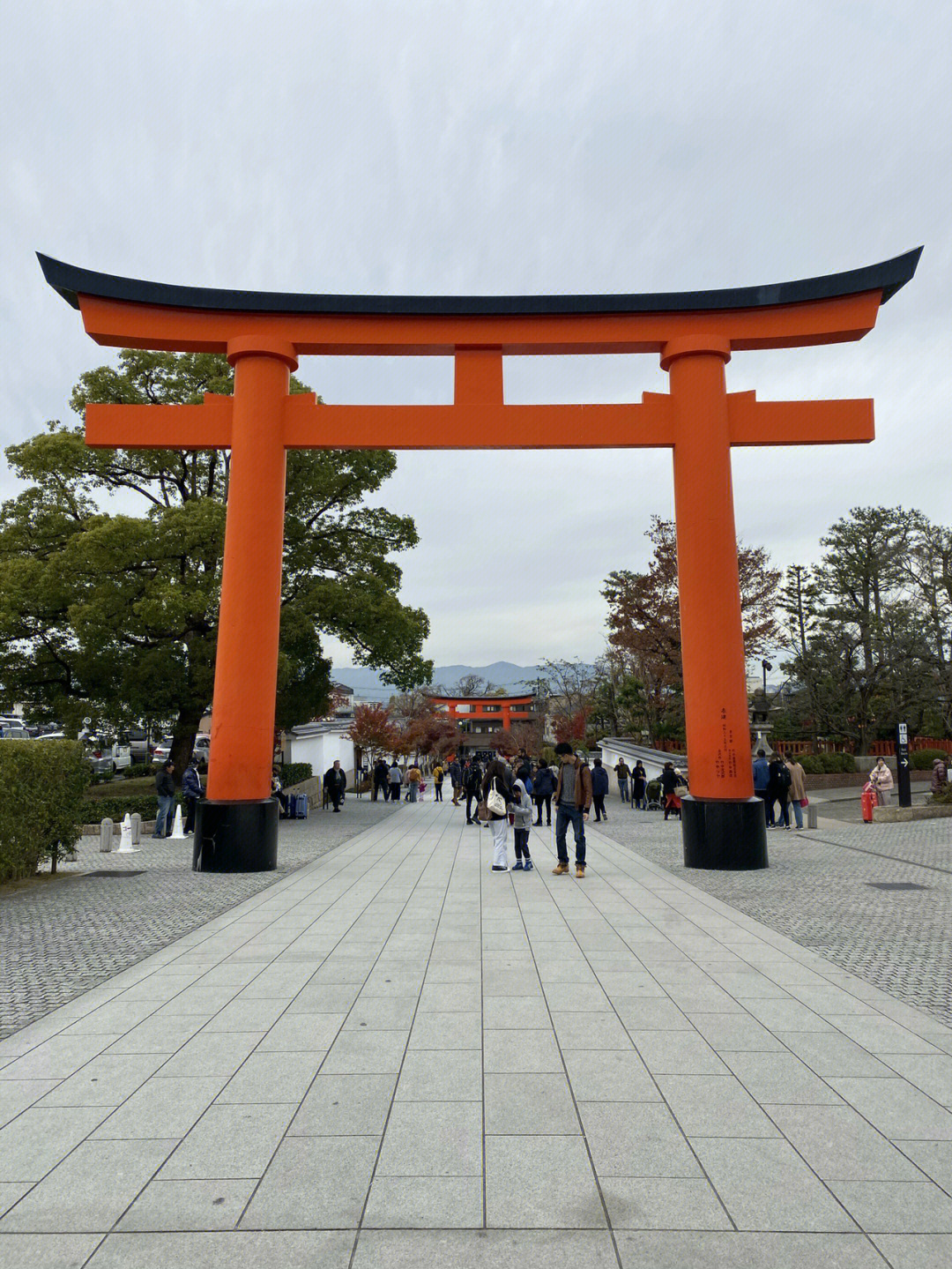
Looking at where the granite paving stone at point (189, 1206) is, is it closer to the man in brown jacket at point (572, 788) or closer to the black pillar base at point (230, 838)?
the man in brown jacket at point (572, 788)

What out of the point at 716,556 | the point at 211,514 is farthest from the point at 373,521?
the point at 716,556

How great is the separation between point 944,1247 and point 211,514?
57.6 feet

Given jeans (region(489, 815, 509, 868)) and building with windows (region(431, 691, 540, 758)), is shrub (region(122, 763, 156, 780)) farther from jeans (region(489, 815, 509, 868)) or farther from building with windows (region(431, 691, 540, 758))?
building with windows (region(431, 691, 540, 758))

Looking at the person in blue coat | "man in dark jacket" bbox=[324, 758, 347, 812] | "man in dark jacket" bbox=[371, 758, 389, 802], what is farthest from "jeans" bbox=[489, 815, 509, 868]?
"man in dark jacket" bbox=[371, 758, 389, 802]

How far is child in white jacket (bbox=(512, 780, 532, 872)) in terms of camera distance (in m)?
11.2

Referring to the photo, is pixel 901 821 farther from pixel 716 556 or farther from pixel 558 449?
pixel 558 449

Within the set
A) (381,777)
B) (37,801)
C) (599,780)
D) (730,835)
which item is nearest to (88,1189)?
(37,801)

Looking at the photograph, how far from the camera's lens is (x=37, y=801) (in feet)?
32.8

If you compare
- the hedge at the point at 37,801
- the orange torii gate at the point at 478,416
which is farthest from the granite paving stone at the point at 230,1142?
the orange torii gate at the point at 478,416

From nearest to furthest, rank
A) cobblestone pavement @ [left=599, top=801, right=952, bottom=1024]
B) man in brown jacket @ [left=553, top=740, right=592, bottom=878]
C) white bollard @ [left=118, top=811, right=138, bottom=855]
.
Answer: cobblestone pavement @ [left=599, top=801, right=952, bottom=1024] < man in brown jacket @ [left=553, top=740, right=592, bottom=878] < white bollard @ [left=118, top=811, right=138, bottom=855]

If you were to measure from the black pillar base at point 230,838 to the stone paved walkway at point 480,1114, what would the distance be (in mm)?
4416

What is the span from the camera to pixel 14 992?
5.59 metres

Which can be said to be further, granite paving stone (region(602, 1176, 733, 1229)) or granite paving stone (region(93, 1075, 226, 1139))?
granite paving stone (region(93, 1075, 226, 1139))

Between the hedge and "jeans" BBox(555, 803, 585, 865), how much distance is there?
20.2ft
